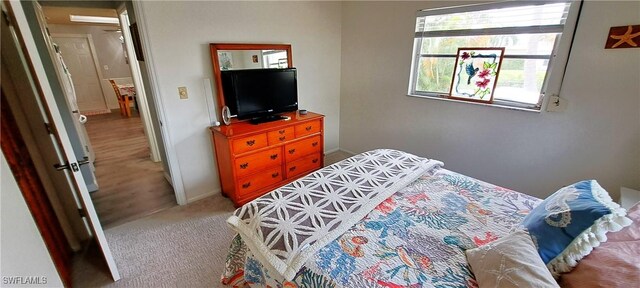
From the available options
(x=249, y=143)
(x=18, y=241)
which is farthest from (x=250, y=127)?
(x=18, y=241)

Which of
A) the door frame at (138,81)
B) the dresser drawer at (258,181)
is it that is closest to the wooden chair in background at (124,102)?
the door frame at (138,81)

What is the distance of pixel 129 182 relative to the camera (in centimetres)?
301

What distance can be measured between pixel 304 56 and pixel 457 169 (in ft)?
7.16

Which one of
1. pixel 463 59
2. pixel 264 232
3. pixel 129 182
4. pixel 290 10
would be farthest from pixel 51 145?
pixel 463 59

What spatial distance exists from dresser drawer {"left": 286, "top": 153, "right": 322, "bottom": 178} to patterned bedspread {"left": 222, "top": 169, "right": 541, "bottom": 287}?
1.35 meters

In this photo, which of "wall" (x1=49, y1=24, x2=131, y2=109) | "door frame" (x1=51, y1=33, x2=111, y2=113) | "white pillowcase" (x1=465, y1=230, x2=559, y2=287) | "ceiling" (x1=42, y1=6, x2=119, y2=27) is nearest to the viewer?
"white pillowcase" (x1=465, y1=230, x2=559, y2=287)

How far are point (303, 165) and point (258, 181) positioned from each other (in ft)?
1.94

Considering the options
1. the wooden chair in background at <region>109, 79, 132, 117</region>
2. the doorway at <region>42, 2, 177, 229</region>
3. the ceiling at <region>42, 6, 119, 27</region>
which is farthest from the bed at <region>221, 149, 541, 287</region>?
the wooden chair in background at <region>109, 79, 132, 117</region>

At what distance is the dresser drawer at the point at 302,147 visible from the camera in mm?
2711

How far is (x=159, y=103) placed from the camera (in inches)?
86.7

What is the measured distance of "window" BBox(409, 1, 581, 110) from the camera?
194 centimetres

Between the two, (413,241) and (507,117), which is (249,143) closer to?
(413,241)

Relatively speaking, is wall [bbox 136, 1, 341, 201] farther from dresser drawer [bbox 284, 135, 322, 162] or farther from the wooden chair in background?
the wooden chair in background

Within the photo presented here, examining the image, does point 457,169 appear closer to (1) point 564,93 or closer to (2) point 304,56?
(1) point 564,93
